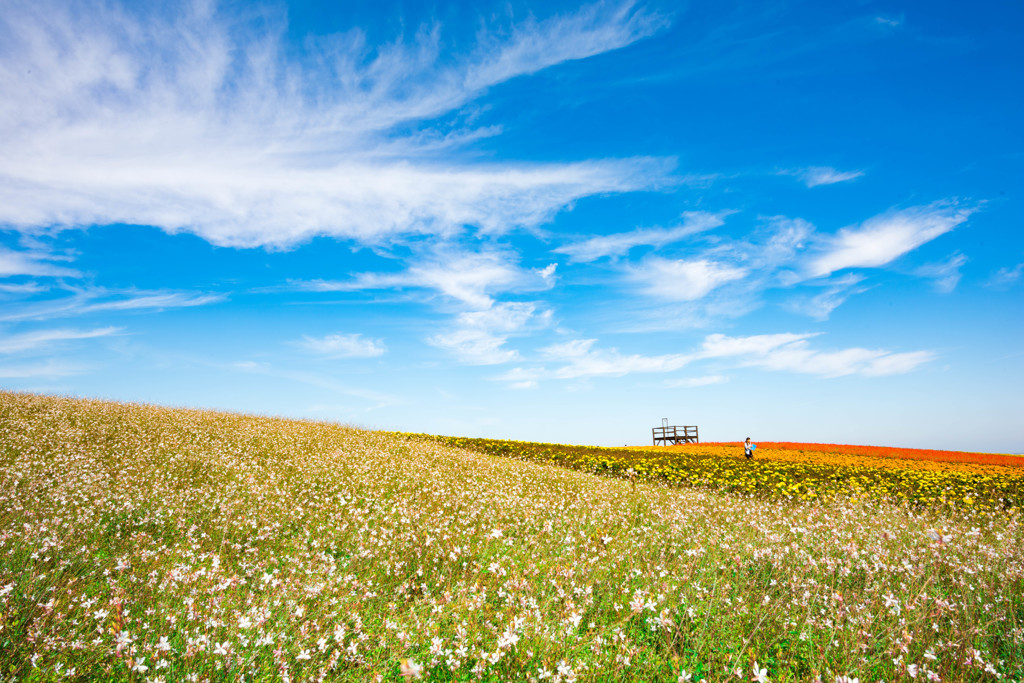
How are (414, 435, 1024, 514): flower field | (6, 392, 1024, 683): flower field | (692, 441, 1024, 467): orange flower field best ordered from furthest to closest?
(692, 441, 1024, 467): orange flower field, (414, 435, 1024, 514): flower field, (6, 392, 1024, 683): flower field

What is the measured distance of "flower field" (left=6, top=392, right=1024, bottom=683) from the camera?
4238mm

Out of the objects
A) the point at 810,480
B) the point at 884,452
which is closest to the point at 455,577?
the point at 810,480

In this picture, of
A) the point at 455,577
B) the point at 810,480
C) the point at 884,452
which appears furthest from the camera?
the point at 884,452

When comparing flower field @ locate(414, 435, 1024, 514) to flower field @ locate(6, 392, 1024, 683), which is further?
flower field @ locate(414, 435, 1024, 514)

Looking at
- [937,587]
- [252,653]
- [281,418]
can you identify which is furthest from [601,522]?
[281,418]

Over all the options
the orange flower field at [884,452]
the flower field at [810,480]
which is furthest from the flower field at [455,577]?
the orange flower field at [884,452]

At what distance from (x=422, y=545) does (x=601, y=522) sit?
3999 millimetres

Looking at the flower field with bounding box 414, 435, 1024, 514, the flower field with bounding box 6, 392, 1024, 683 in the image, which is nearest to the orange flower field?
the flower field with bounding box 414, 435, 1024, 514

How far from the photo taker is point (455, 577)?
692cm

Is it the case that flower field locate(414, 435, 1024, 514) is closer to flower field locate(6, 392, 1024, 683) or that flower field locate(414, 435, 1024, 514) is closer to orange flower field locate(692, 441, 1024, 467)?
flower field locate(6, 392, 1024, 683)

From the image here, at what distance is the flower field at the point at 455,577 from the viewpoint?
424 centimetres

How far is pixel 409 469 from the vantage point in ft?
50.4

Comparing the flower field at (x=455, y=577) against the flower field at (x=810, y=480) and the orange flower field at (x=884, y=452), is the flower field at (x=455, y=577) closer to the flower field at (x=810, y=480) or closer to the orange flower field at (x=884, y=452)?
the flower field at (x=810, y=480)

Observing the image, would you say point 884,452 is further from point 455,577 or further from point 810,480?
point 455,577
